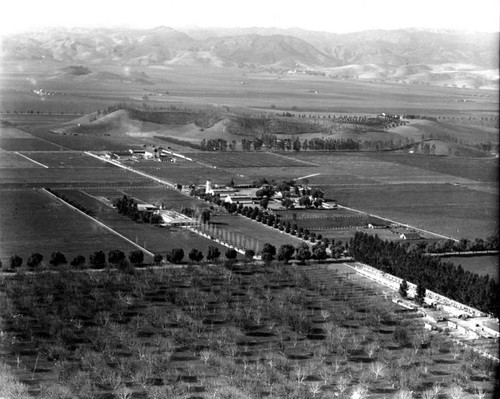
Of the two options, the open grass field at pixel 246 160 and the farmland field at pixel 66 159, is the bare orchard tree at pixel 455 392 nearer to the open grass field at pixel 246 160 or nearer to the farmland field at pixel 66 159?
the farmland field at pixel 66 159

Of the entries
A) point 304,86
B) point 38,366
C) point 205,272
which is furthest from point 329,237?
point 304,86

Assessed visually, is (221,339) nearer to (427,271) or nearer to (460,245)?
(427,271)

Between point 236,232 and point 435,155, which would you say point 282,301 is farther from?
point 435,155

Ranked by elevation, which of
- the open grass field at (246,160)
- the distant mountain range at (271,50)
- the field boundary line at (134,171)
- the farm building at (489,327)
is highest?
the distant mountain range at (271,50)

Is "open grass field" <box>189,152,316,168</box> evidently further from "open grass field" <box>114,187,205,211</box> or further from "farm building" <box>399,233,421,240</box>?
"farm building" <box>399,233,421,240</box>

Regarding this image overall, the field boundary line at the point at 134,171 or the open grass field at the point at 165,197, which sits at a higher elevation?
the open grass field at the point at 165,197

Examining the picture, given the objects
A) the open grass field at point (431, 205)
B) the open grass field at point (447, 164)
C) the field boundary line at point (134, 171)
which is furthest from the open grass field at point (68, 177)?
the open grass field at point (447, 164)
